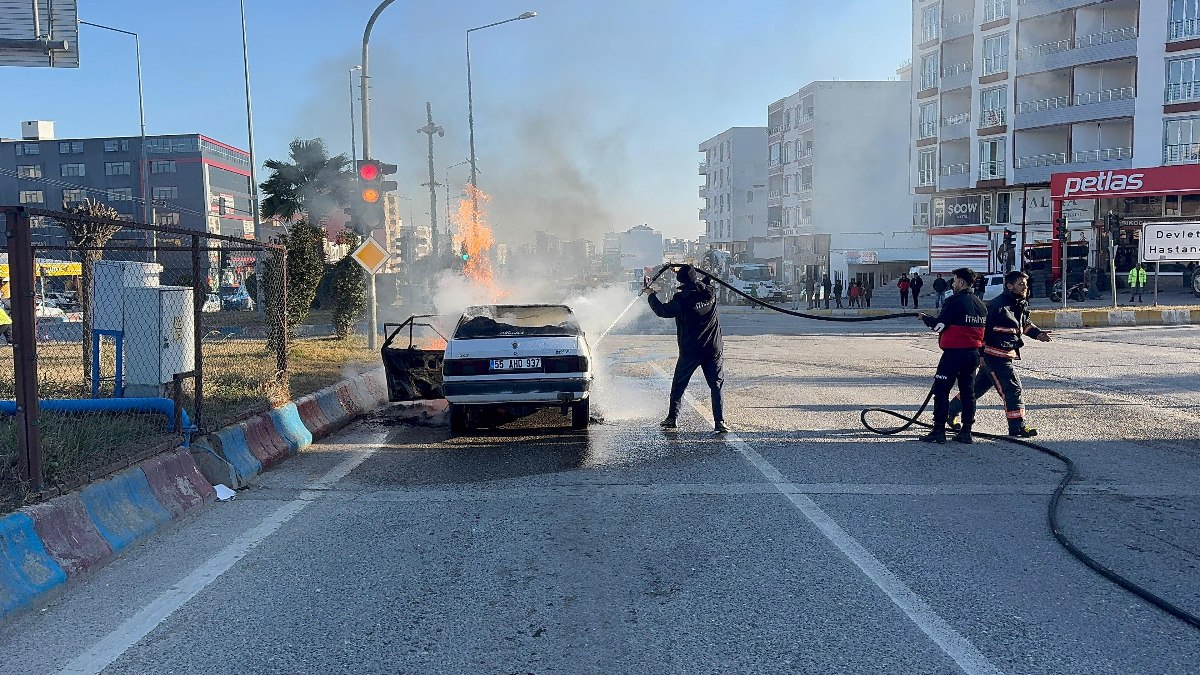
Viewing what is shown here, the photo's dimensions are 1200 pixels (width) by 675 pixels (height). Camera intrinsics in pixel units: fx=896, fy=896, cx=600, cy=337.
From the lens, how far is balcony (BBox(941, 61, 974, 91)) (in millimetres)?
48938

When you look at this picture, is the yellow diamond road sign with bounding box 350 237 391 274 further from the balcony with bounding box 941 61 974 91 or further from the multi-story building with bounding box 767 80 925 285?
the multi-story building with bounding box 767 80 925 285

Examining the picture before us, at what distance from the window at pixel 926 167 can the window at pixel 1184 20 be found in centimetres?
1411

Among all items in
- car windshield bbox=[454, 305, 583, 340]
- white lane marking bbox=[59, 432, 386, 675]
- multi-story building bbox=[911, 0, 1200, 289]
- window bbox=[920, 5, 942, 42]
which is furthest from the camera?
window bbox=[920, 5, 942, 42]

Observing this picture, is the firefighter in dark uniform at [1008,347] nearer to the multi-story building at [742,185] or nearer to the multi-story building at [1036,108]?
the multi-story building at [1036,108]

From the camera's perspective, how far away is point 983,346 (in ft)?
28.4

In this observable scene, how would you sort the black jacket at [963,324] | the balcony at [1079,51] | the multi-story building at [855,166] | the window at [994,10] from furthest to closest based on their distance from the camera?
1. the multi-story building at [855,166]
2. the window at [994,10]
3. the balcony at [1079,51]
4. the black jacket at [963,324]

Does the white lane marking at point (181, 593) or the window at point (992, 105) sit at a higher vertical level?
the window at point (992, 105)

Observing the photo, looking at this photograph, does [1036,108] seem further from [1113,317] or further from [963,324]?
[963,324]

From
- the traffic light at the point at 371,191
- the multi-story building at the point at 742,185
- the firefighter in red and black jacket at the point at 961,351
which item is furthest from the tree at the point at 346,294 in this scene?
the multi-story building at the point at 742,185

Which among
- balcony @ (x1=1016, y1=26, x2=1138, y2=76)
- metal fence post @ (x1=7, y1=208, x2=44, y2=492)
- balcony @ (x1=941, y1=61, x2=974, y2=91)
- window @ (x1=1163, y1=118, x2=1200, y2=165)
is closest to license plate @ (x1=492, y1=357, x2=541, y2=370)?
metal fence post @ (x1=7, y1=208, x2=44, y2=492)

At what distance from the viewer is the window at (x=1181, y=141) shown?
3859 cm

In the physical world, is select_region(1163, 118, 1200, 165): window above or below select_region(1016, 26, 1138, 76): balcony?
A: below

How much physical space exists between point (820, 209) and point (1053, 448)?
196 feet

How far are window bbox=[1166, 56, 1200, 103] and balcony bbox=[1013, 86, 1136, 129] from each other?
1453mm
